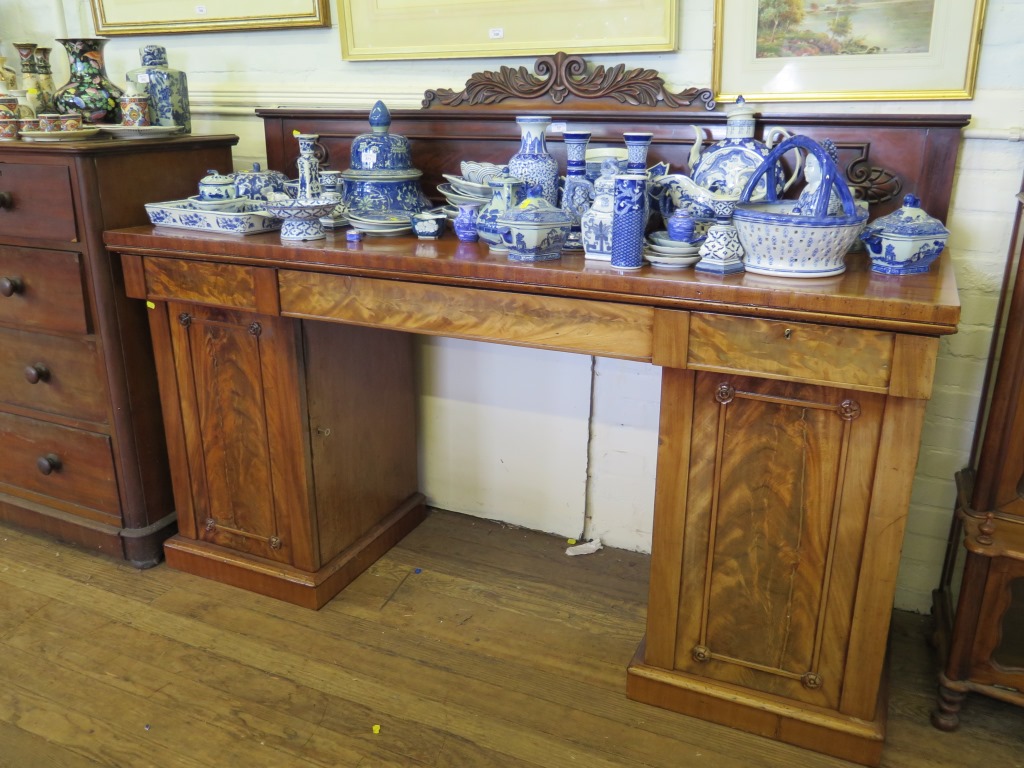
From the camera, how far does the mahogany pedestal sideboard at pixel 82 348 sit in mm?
2092

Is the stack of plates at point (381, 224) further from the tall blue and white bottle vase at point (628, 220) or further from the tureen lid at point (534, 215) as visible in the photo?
the tall blue and white bottle vase at point (628, 220)

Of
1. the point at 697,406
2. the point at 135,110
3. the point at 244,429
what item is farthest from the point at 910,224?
the point at 135,110

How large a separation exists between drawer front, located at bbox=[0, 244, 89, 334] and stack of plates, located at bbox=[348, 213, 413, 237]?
776 mm

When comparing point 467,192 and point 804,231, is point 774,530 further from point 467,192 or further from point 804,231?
point 467,192

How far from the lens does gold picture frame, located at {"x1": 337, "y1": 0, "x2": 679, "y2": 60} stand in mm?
2006

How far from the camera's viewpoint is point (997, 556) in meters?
1.63

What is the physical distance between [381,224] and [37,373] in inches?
44.9

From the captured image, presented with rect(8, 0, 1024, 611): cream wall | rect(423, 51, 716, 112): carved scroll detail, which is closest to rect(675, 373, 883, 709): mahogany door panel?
rect(8, 0, 1024, 611): cream wall

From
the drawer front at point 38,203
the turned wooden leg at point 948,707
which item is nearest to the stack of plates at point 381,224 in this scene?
the drawer front at point 38,203

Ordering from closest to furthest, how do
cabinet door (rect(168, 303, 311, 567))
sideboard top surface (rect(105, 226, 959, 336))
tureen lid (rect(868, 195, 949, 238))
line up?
sideboard top surface (rect(105, 226, 959, 336)) < tureen lid (rect(868, 195, 949, 238)) < cabinet door (rect(168, 303, 311, 567))

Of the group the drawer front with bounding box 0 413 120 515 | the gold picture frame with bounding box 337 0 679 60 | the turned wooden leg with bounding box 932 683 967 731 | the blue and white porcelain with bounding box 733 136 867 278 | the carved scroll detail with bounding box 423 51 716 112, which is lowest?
the turned wooden leg with bounding box 932 683 967 731

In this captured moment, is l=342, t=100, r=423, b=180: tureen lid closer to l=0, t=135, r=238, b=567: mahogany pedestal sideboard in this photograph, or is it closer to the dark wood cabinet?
l=0, t=135, r=238, b=567: mahogany pedestal sideboard

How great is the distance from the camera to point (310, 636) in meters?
2.08

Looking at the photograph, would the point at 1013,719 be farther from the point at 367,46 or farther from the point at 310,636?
the point at 367,46
